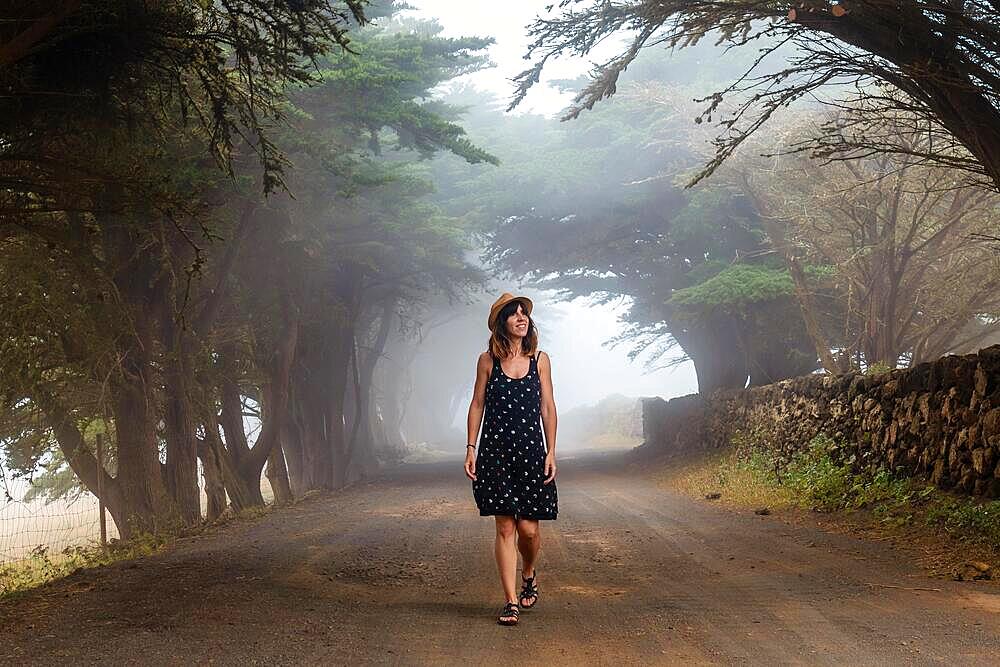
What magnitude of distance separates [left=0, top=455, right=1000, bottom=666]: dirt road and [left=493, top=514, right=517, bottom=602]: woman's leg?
0.30 m

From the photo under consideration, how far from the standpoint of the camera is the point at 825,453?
14.1 meters

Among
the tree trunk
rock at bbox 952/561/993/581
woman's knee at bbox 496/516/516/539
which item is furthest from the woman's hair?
A: the tree trunk

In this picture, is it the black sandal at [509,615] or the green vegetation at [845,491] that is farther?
the green vegetation at [845,491]

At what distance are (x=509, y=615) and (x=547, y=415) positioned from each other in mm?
1287

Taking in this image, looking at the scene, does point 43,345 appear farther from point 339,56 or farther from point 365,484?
point 365,484

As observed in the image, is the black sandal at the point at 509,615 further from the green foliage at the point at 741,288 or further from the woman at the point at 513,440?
the green foliage at the point at 741,288

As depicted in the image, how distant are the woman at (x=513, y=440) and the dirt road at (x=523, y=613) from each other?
523mm

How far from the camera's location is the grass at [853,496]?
8.79m

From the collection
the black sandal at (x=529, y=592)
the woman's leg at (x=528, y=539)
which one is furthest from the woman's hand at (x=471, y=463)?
the black sandal at (x=529, y=592)

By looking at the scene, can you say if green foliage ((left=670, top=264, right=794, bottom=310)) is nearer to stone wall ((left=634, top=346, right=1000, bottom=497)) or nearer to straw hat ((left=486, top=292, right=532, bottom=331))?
stone wall ((left=634, top=346, right=1000, bottom=497))

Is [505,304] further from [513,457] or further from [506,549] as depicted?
[506,549]

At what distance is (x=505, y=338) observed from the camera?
21.1 ft

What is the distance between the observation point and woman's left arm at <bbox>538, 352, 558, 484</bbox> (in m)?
6.28

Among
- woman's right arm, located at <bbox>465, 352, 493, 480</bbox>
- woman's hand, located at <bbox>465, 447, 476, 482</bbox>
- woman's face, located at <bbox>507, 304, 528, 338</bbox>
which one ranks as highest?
woman's face, located at <bbox>507, 304, 528, 338</bbox>
